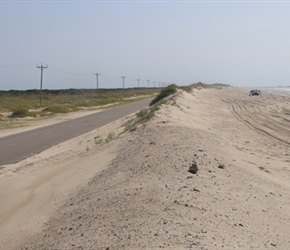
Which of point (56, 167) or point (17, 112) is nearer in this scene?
point (56, 167)

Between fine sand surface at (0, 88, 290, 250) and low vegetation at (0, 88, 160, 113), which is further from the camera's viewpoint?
low vegetation at (0, 88, 160, 113)

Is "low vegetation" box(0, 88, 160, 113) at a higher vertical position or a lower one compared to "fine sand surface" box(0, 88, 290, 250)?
lower

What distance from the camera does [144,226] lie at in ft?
23.0

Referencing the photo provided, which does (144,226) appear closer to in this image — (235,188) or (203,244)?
(203,244)

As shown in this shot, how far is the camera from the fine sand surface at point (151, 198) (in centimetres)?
680

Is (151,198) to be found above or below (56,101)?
above

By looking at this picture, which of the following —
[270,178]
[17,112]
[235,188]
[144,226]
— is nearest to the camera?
[144,226]

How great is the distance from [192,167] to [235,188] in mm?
1259

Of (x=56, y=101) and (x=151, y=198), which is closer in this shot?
(x=151, y=198)

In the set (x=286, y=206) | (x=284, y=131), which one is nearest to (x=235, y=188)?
(x=286, y=206)

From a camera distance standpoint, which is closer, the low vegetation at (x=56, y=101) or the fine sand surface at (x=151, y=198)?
the fine sand surface at (x=151, y=198)

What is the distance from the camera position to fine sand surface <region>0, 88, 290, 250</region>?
680cm

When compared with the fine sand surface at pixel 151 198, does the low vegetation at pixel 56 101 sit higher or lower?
lower

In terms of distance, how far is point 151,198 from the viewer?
8461mm
